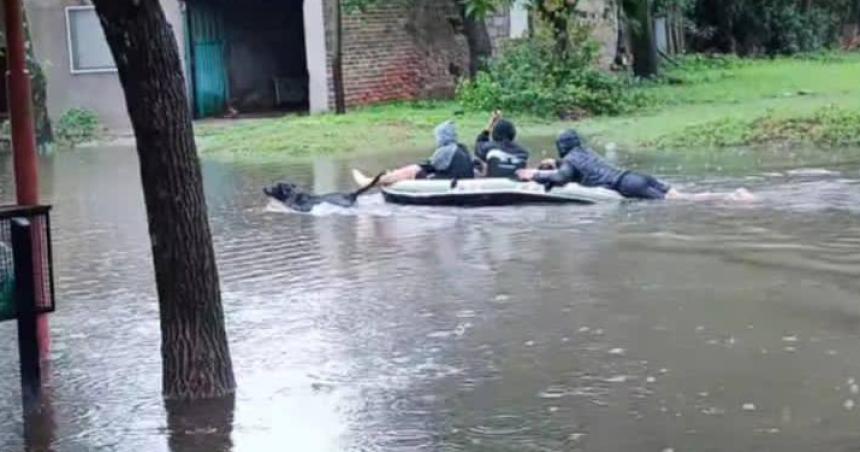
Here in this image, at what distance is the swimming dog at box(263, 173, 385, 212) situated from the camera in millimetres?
17375

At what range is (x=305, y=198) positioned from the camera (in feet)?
57.4

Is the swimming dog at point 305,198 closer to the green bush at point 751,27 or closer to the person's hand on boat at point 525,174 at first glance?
the person's hand on boat at point 525,174

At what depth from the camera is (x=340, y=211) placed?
677 inches

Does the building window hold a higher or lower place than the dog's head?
higher

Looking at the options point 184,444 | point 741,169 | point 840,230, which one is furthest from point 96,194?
point 184,444

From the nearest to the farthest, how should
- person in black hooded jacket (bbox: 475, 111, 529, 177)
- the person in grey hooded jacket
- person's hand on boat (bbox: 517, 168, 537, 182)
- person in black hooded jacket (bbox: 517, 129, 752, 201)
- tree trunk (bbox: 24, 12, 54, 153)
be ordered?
person in black hooded jacket (bbox: 517, 129, 752, 201), person's hand on boat (bbox: 517, 168, 537, 182), the person in grey hooded jacket, person in black hooded jacket (bbox: 475, 111, 529, 177), tree trunk (bbox: 24, 12, 54, 153)

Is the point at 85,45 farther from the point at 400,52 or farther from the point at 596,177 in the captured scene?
the point at 596,177

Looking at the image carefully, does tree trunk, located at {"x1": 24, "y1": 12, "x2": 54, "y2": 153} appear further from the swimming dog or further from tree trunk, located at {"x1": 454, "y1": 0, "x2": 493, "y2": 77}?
the swimming dog

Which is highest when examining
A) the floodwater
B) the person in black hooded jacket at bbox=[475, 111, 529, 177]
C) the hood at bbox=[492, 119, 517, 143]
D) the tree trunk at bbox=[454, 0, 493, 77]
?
the tree trunk at bbox=[454, 0, 493, 77]

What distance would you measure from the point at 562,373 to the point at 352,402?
1260 mm

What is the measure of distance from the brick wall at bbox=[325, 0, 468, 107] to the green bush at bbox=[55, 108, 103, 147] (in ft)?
15.3

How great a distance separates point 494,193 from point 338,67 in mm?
14699

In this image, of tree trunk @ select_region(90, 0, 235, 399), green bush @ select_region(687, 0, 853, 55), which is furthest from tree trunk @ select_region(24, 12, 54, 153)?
green bush @ select_region(687, 0, 853, 55)

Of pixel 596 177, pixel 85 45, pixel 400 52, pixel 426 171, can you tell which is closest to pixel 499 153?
pixel 426 171
